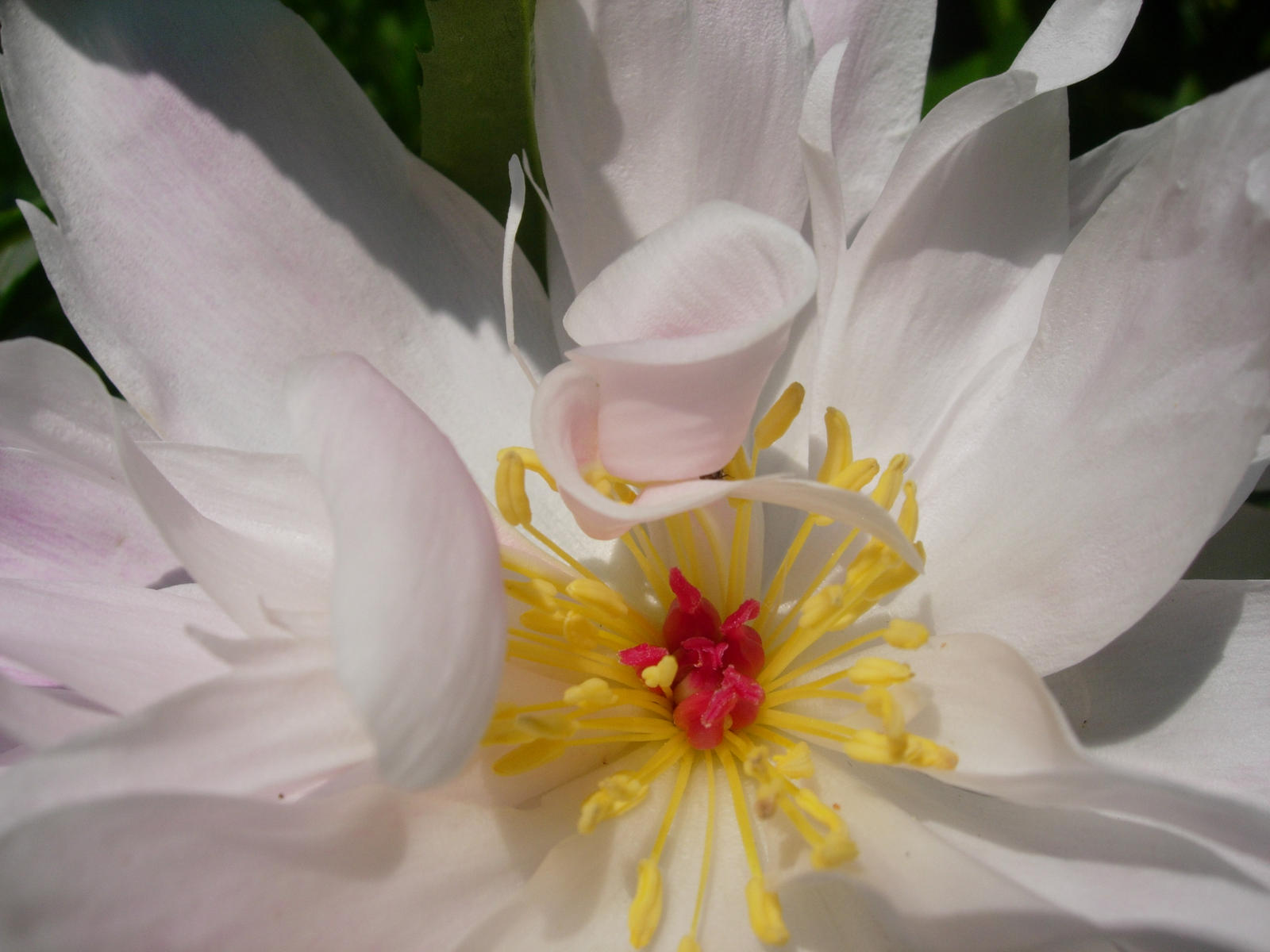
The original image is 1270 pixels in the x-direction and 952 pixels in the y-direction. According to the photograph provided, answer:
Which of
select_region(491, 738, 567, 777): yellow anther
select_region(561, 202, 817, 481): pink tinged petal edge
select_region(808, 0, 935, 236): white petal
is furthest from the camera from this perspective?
select_region(808, 0, 935, 236): white petal

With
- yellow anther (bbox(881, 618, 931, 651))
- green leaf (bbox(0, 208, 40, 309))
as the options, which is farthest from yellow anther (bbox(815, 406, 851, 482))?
green leaf (bbox(0, 208, 40, 309))

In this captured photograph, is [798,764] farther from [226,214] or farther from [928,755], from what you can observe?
[226,214]

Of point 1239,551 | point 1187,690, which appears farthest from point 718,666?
point 1239,551

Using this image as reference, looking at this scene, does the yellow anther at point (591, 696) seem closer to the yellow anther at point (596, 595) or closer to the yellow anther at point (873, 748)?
the yellow anther at point (596, 595)

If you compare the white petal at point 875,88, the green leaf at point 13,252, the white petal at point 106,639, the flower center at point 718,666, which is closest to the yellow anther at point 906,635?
the flower center at point 718,666

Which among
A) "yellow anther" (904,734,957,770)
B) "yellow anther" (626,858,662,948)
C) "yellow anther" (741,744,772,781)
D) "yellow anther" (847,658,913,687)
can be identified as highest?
"yellow anther" (847,658,913,687)

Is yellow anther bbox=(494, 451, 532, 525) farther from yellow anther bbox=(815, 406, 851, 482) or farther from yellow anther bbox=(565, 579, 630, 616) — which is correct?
yellow anther bbox=(815, 406, 851, 482)
